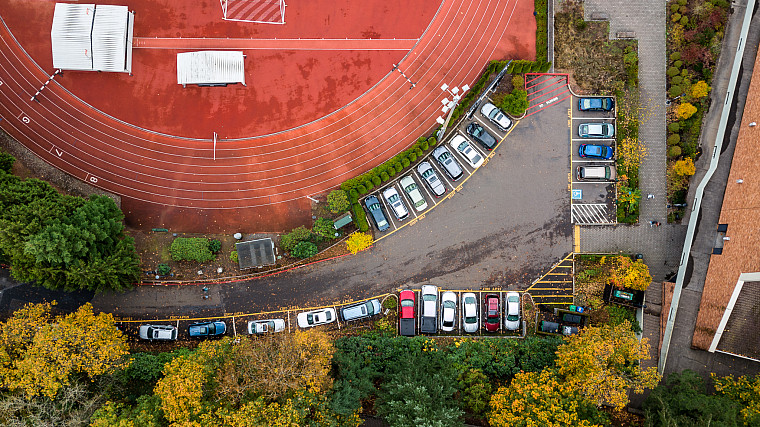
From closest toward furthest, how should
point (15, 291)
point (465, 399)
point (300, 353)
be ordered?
point (300, 353) < point (465, 399) < point (15, 291)

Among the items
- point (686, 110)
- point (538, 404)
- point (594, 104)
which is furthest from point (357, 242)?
point (686, 110)

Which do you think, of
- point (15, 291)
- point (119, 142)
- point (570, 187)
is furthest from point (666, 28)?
point (15, 291)

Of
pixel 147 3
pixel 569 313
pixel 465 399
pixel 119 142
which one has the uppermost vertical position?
pixel 147 3

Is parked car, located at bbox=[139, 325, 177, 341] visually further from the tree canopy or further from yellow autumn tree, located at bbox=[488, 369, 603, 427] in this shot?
yellow autumn tree, located at bbox=[488, 369, 603, 427]

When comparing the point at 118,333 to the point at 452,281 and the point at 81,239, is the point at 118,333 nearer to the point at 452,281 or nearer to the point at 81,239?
the point at 81,239

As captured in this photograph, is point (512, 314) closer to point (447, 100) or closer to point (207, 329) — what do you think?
point (447, 100)
